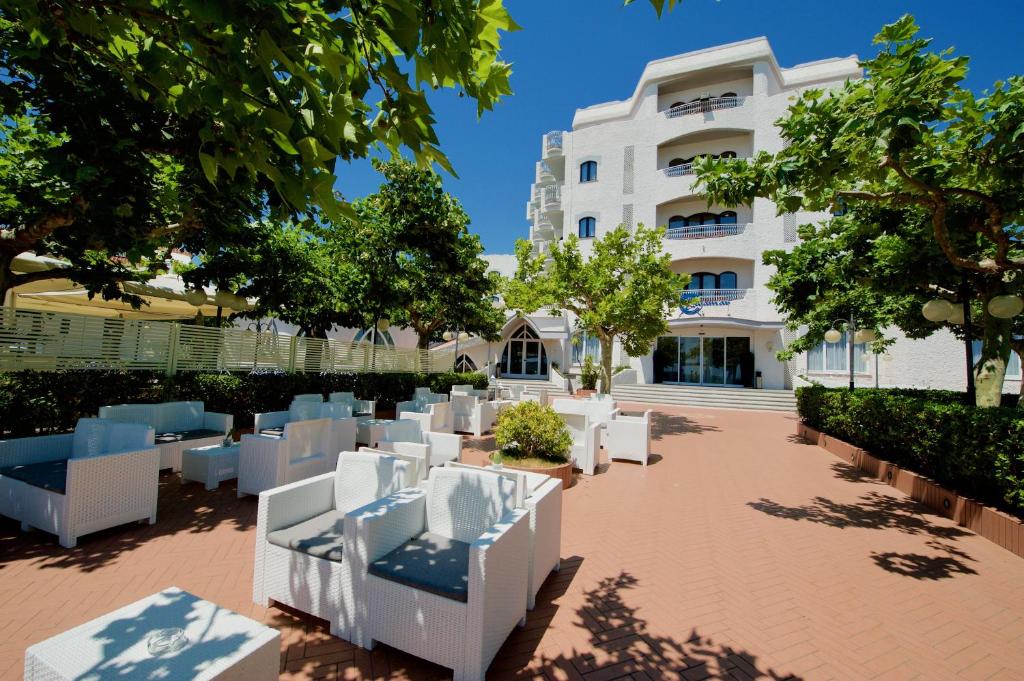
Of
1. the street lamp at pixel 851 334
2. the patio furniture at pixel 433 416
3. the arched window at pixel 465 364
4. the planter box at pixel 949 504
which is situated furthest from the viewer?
the arched window at pixel 465 364

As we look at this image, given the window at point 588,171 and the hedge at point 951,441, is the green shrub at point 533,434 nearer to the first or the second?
the hedge at point 951,441

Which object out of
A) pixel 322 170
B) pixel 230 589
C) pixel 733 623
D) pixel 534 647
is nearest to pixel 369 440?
pixel 230 589

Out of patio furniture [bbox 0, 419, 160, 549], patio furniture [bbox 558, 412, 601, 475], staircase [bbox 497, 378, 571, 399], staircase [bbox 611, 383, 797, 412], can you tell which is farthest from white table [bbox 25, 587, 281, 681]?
staircase [bbox 611, 383, 797, 412]

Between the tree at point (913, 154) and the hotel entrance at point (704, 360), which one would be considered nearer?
the tree at point (913, 154)

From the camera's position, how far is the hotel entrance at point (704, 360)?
23.1 meters

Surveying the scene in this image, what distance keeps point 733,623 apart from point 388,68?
13.7ft

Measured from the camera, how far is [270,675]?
79.8 inches

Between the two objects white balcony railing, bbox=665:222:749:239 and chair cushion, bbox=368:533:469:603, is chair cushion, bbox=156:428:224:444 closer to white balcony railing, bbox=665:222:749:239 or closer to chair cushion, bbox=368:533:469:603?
chair cushion, bbox=368:533:469:603

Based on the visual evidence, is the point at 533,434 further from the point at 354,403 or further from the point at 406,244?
the point at 406,244

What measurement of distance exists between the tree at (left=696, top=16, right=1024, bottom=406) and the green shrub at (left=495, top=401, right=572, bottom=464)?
12.4 feet

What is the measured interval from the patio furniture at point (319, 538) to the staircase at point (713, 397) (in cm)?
1896

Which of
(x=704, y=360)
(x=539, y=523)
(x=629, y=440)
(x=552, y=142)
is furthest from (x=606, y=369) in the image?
(x=552, y=142)

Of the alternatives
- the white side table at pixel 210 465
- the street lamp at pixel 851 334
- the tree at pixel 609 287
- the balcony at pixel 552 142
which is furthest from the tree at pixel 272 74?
the balcony at pixel 552 142

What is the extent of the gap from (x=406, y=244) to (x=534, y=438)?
874 centimetres
